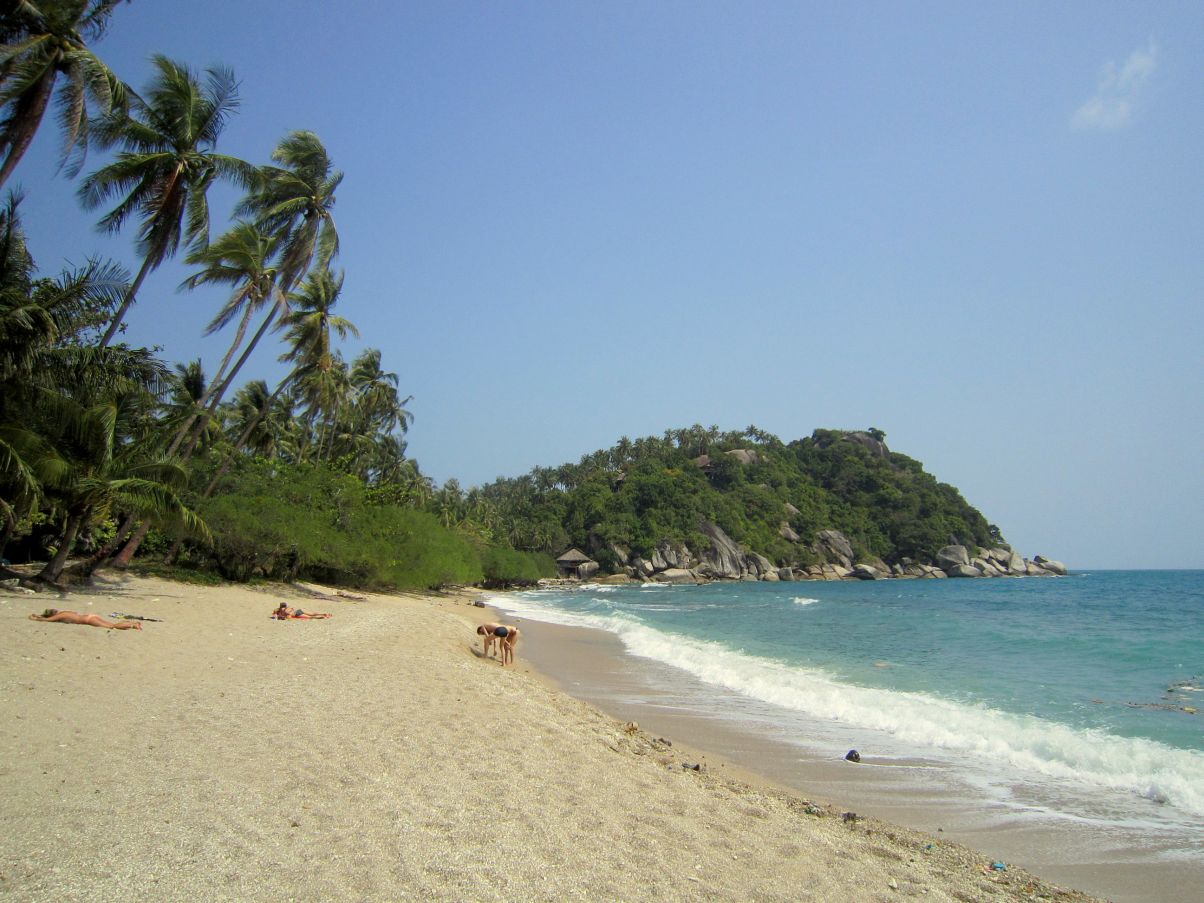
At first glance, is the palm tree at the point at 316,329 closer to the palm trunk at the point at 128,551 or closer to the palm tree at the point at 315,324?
the palm tree at the point at 315,324

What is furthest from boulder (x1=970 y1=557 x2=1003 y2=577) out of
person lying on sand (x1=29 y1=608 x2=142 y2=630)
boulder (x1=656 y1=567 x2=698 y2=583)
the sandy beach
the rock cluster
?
person lying on sand (x1=29 y1=608 x2=142 y2=630)

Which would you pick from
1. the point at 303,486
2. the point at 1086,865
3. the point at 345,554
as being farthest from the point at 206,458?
the point at 1086,865

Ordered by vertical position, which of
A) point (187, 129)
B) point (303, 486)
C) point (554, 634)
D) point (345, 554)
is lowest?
point (554, 634)

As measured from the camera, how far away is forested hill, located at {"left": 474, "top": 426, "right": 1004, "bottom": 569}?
86.9 meters

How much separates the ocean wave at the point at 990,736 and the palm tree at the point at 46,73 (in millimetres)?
15708

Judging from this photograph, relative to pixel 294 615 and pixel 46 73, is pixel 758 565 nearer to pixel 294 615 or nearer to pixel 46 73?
pixel 294 615

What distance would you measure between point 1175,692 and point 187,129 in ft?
78.3

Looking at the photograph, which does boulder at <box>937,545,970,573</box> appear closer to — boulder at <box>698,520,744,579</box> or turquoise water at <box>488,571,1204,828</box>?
boulder at <box>698,520,744,579</box>

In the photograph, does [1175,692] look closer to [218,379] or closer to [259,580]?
[218,379]

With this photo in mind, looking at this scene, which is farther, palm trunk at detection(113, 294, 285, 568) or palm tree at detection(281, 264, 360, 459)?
palm tree at detection(281, 264, 360, 459)

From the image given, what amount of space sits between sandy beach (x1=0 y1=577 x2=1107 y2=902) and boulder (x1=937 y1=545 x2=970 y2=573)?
98374 millimetres

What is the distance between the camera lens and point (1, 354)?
485 inches

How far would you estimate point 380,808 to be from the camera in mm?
4699

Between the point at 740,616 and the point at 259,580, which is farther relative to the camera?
the point at 740,616
